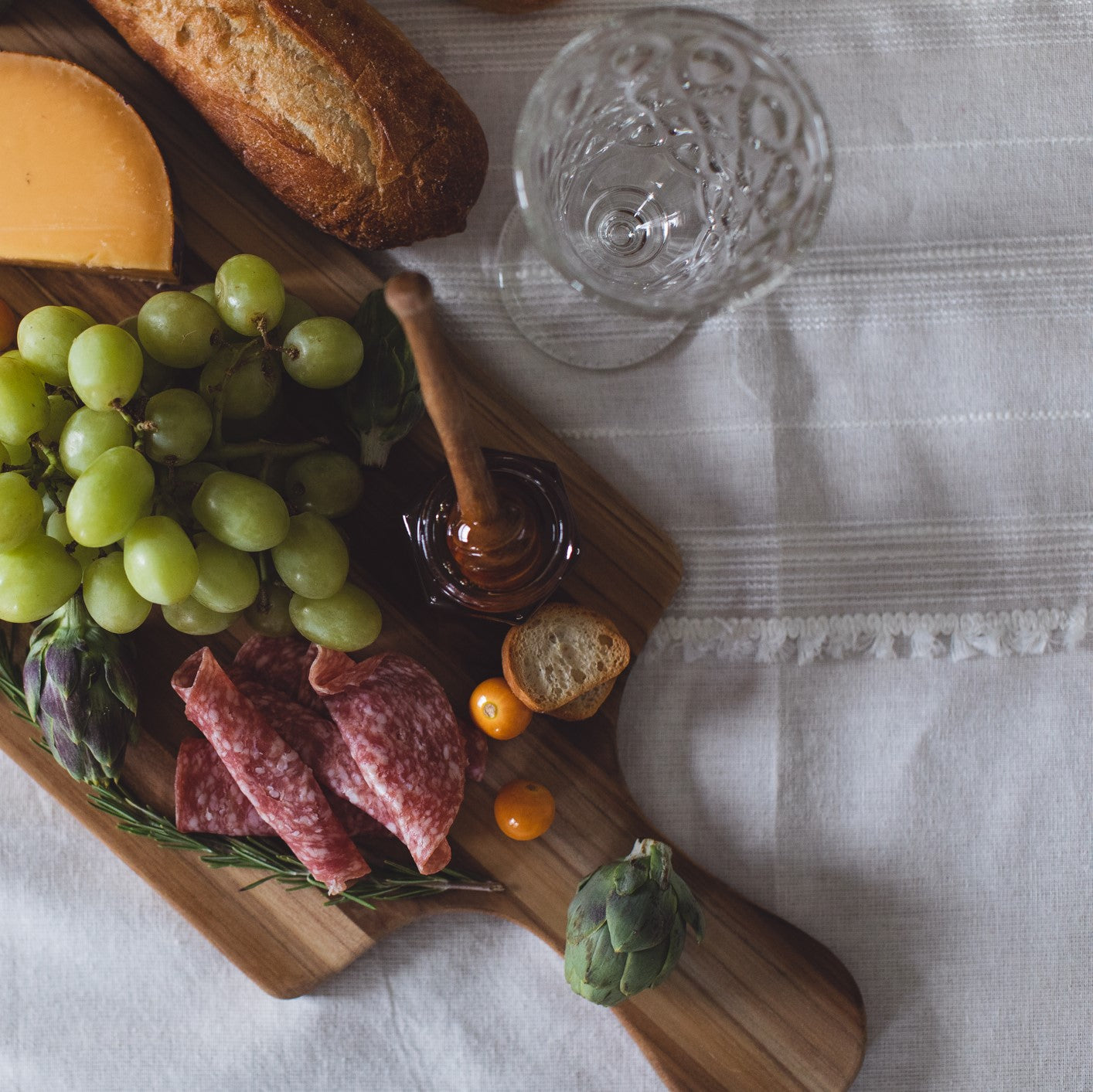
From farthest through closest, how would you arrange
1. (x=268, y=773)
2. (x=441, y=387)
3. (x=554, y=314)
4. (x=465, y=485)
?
(x=554, y=314) → (x=268, y=773) → (x=465, y=485) → (x=441, y=387)

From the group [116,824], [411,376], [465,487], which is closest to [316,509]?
[411,376]

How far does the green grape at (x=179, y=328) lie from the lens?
2.44 ft

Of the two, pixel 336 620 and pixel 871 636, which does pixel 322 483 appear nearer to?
pixel 336 620

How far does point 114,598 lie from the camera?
2.39 ft

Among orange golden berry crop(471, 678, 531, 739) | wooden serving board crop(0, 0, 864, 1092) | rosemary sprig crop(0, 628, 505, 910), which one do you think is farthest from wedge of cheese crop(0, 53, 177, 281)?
orange golden berry crop(471, 678, 531, 739)

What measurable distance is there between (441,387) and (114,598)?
0.40m

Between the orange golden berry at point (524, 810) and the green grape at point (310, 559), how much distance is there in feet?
0.81

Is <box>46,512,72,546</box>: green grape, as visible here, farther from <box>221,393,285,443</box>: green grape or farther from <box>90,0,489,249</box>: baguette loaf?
<box>90,0,489,249</box>: baguette loaf

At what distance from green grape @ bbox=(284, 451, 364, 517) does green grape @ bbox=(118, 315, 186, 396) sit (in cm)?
12

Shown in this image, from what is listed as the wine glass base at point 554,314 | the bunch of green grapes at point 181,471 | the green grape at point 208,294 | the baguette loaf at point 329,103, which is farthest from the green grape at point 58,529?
the wine glass base at point 554,314

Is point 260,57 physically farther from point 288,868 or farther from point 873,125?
point 288,868

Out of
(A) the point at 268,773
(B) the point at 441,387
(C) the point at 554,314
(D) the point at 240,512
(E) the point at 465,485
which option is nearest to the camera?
(B) the point at 441,387

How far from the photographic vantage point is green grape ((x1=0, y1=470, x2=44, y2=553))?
0.68m

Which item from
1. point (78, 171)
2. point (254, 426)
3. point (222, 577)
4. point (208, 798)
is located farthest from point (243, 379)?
point (208, 798)
